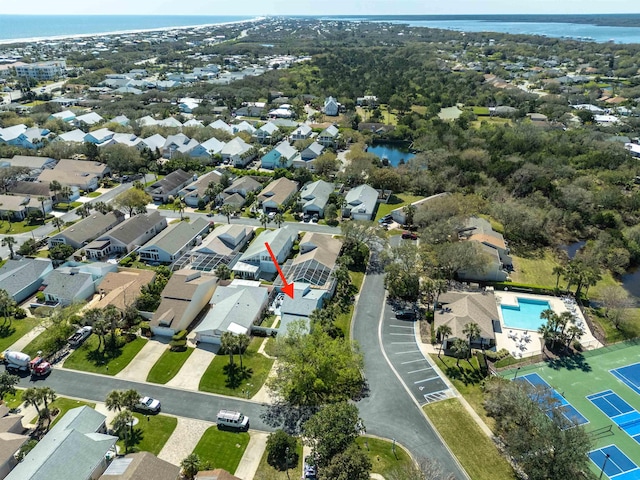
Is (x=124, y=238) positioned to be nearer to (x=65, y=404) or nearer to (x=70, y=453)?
(x=65, y=404)

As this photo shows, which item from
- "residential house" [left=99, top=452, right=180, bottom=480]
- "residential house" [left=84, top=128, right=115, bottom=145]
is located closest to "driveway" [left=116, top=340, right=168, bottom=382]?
"residential house" [left=99, top=452, right=180, bottom=480]

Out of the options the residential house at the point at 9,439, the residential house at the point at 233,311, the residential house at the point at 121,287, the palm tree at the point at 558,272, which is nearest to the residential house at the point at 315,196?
the residential house at the point at 233,311

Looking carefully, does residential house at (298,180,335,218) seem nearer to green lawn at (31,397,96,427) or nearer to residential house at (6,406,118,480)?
green lawn at (31,397,96,427)

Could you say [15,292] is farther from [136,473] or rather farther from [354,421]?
[354,421]

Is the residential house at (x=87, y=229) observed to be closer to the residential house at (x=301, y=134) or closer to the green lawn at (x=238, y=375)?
the green lawn at (x=238, y=375)

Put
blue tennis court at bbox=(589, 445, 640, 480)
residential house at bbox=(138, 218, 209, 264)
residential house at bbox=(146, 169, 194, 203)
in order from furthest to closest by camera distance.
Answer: residential house at bbox=(146, 169, 194, 203)
residential house at bbox=(138, 218, 209, 264)
blue tennis court at bbox=(589, 445, 640, 480)

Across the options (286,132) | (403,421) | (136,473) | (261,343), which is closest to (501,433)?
(403,421)
